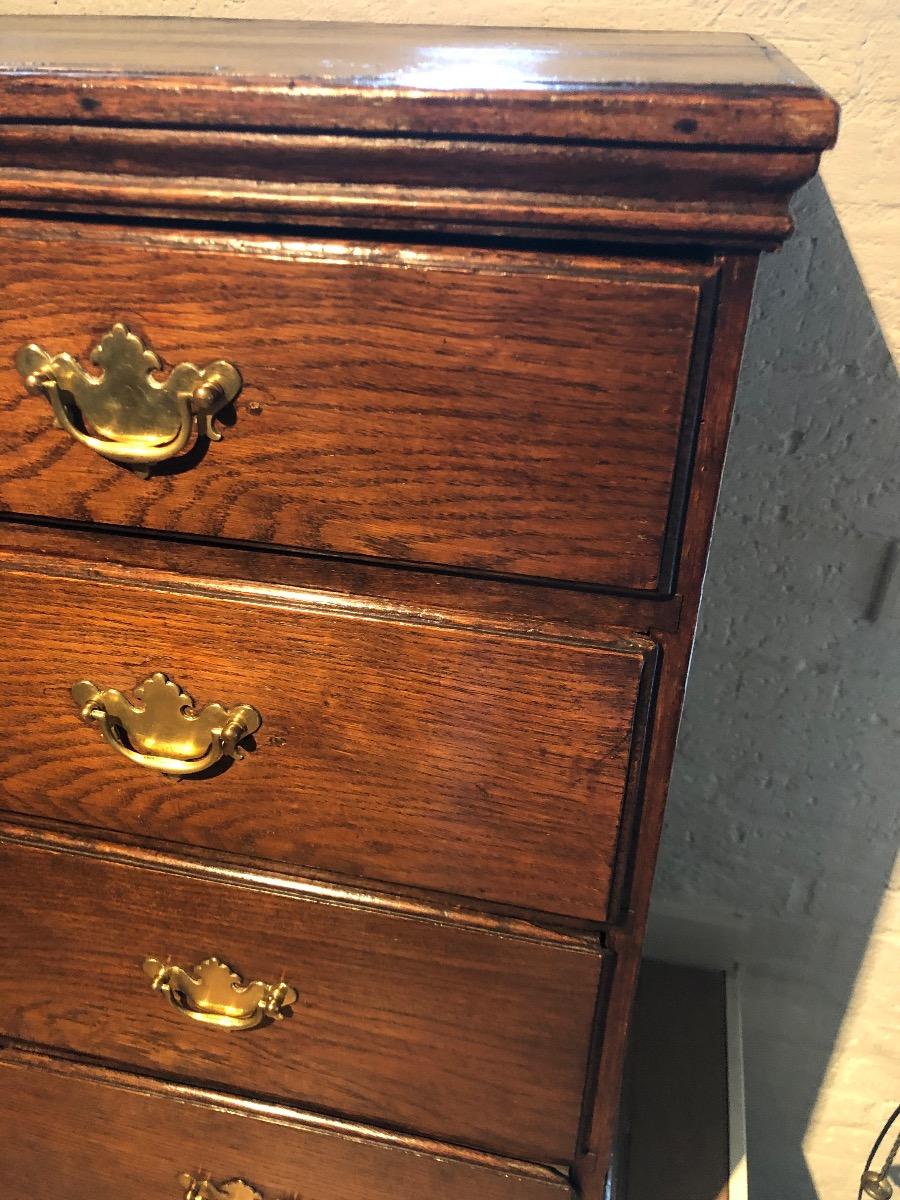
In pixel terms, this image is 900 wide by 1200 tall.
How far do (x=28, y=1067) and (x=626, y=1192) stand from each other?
1.60 ft

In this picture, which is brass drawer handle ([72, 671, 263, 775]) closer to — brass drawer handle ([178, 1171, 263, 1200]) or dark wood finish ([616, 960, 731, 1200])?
brass drawer handle ([178, 1171, 263, 1200])

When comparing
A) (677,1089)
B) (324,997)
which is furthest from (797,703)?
(324,997)

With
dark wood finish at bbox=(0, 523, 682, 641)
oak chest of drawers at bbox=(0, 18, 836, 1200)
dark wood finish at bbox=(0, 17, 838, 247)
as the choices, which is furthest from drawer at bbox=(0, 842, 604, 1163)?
dark wood finish at bbox=(0, 17, 838, 247)

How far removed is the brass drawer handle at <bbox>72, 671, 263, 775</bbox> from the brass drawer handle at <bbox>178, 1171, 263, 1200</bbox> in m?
0.37

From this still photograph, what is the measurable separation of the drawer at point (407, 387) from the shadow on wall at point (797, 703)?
0.39 meters

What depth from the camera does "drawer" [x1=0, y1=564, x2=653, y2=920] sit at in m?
0.47

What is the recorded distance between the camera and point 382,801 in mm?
516

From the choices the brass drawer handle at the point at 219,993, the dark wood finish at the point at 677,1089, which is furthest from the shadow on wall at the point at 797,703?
the brass drawer handle at the point at 219,993

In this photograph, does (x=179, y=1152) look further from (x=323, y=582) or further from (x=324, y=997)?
(x=323, y=582)

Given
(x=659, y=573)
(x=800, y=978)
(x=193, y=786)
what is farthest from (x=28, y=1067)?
(x=800, y=978)

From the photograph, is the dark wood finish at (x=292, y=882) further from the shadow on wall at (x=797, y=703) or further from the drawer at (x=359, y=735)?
the shadow on wall at (x=797, y=703)

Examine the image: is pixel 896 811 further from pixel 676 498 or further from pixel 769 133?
pixel 769 133

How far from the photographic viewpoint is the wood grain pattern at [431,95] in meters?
0.34

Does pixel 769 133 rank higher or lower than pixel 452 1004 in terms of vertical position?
higher
